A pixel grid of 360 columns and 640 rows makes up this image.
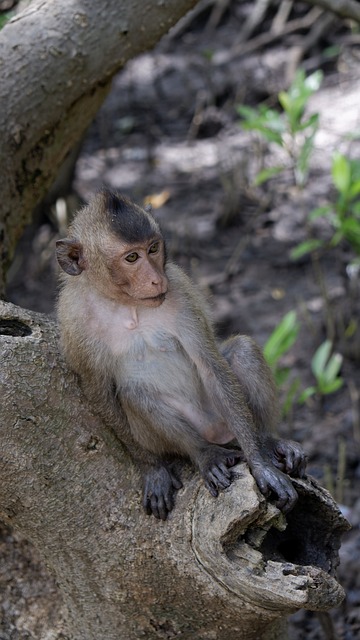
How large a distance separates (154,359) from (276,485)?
2.76 feet

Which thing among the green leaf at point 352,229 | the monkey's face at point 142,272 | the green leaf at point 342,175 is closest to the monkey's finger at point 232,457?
the monkey's face at point 142,272

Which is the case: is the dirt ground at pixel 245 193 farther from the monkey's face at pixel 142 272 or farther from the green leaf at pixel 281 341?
the monkey's face at pixel 142 272

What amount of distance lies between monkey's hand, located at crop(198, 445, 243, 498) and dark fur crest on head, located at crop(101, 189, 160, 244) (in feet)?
2.91

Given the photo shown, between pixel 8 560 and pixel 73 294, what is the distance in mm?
1181

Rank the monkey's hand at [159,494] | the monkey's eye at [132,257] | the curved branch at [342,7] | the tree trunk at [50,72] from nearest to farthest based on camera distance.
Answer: the monkey's hand at [159,494]
the monkey's eye at [132,257]
the tree trunk at [50,72]
the curved branch at [342,7]

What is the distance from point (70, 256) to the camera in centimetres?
388

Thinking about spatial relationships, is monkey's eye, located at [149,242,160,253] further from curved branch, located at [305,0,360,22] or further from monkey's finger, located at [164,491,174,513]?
curved branch, located at [305,0,360,22]

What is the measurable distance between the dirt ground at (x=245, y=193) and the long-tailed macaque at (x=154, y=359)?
128 centimetres

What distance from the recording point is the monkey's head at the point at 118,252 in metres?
3.74

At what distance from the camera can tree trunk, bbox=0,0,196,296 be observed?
459 cm

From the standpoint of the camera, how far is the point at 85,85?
4.80m

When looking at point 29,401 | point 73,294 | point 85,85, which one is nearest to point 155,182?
point 85,85

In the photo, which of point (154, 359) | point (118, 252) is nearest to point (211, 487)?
point (154, 359)

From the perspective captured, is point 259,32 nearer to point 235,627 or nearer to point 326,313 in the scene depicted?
point 326,313
